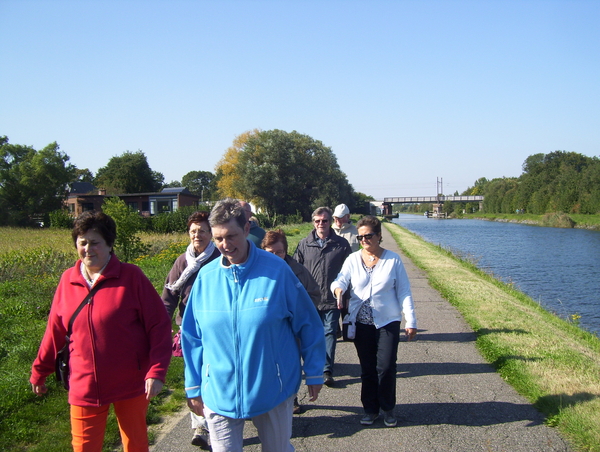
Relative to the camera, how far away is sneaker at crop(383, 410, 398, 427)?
4359 millimetres

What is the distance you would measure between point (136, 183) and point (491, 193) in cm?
7374

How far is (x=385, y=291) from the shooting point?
14.6 ft

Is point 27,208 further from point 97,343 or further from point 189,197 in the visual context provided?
point 97,343

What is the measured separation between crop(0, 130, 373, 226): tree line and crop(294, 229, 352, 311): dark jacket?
1519 inches

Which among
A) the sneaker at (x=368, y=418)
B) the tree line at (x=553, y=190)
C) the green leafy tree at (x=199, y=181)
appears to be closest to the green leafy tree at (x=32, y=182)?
the sneaker at (x=368, y=418)

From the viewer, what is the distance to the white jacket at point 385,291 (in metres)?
4.41

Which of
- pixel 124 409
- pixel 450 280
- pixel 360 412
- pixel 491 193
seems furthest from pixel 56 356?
pixel 491 193

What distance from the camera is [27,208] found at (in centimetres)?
5781

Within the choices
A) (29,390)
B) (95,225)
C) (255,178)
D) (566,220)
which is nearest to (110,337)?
(95,225)

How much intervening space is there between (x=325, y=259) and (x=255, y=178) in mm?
45000

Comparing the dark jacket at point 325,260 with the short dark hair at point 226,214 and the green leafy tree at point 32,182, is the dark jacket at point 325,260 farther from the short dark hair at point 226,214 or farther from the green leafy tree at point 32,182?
the green leafy tree at point 32,182

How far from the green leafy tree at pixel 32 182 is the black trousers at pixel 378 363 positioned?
194ft

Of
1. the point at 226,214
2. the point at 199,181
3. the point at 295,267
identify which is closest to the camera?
the point at 226,214

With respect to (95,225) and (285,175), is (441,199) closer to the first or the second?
(285,175)
